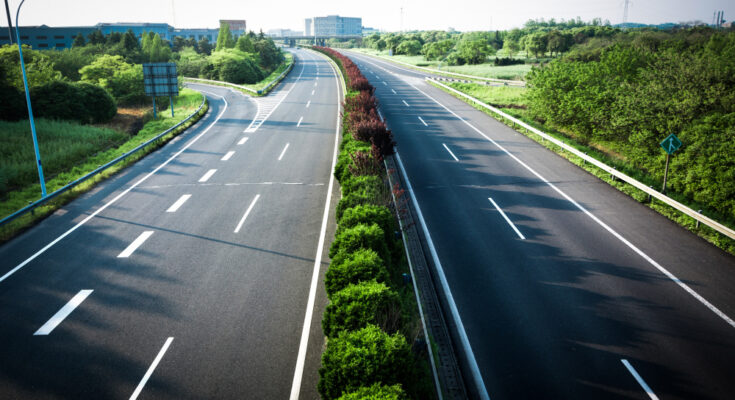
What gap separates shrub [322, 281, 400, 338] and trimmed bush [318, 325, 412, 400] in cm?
58

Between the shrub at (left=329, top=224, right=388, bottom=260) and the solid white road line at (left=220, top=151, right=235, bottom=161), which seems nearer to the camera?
the shrub at (left=329, top=224, right=388, bottom=260)

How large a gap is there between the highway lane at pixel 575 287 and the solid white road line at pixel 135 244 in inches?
329

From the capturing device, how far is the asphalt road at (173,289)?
286 inches

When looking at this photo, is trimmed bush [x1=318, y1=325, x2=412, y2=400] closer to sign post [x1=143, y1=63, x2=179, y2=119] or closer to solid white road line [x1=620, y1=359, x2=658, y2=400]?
solid white road line [x1=620, y1=359, x2=658, y2=400]

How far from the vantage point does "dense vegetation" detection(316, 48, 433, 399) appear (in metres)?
5.73

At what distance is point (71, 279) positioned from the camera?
10.3 metres

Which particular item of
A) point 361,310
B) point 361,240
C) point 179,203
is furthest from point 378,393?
point 179,203

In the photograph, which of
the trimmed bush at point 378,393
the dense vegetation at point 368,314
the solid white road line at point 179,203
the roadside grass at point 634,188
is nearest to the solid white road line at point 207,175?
the solid white road line at point 179,203

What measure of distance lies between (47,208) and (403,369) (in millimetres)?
14687

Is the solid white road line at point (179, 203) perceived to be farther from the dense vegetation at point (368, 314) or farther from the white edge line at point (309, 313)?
the dense vegetation at point (368, 314)

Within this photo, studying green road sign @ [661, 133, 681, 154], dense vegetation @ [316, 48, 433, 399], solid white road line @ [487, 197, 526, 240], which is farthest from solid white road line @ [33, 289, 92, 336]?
green road sign @ [661, 133, 681, 154]

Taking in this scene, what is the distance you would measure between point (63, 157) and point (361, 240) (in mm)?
20534

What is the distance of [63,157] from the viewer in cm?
2192

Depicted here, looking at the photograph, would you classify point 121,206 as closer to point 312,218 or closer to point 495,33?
point 312,218
